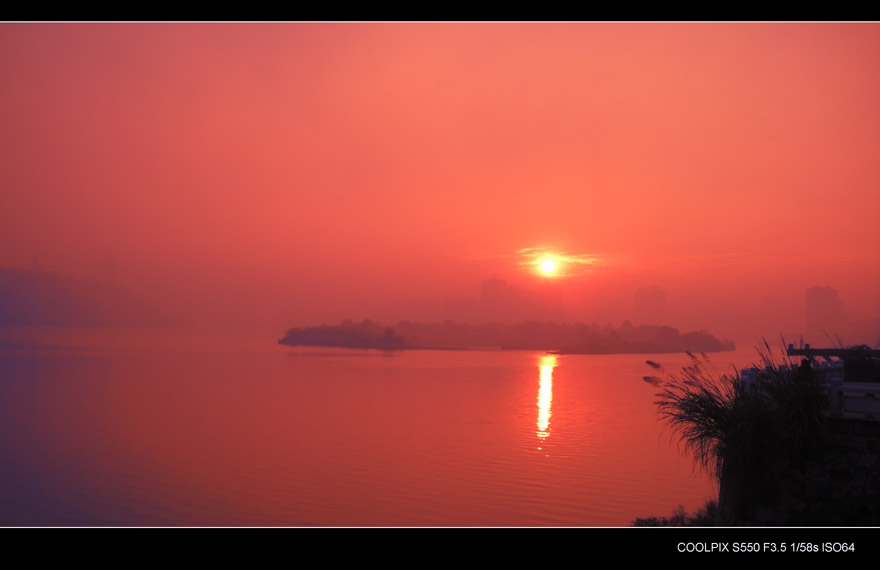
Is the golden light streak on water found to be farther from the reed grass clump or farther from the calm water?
the reed grass clump

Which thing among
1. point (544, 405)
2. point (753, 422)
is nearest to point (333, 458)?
point (753, 422)

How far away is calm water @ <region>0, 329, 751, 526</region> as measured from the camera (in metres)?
15.3

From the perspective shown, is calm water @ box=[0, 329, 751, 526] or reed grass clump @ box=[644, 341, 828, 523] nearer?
reed grass clump @ box=[644, 341, 828, 523]

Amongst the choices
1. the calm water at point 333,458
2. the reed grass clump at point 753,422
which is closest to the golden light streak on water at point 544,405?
the calm water at point 333,458

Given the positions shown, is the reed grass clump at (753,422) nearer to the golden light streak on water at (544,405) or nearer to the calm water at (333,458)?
the calm water at (333,458)

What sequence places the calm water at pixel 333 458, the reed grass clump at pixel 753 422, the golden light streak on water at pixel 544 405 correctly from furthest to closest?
the golden light streak on water at pixel 544 405 → the calm water at pixel 333 458 → the reed grass clump at pixel 753 422

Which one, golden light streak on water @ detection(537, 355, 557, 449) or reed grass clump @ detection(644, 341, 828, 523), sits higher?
golden light streak on water @ detection(537, 355, 557, 449)

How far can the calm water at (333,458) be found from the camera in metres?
15.3

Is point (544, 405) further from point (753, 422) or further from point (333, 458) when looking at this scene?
point (753, 422)

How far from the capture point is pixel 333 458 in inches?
817

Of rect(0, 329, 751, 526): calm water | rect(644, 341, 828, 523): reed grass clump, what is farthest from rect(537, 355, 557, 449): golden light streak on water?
rect(644, 341, 828, 523): reed grass clump
